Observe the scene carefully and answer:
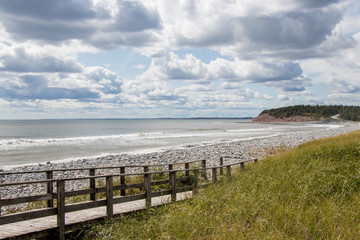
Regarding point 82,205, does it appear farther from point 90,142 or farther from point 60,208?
point 90,142

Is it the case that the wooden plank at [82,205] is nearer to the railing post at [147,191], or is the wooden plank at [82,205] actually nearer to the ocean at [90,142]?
the railing post at [147,191]

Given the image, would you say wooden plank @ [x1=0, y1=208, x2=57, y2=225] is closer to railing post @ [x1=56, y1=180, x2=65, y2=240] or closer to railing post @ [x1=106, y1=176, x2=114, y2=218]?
railing post @ [x1=56, y1=180, x2=65, y2=240]

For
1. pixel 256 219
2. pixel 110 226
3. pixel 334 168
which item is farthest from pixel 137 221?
pixel 334 168

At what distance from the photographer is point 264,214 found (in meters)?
7.48

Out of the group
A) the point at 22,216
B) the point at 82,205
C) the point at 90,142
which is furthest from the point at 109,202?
the point at 90,142

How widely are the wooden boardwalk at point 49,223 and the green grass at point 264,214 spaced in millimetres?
338

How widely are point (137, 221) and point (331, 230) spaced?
14.6 ft

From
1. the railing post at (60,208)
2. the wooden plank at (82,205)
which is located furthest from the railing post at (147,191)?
the railing post at (60,208)

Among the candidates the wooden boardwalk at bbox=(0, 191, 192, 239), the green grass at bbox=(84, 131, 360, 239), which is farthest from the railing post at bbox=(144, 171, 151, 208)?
the green grass at bbox=(84, 131, 360, 239)

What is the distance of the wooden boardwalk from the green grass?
34cm

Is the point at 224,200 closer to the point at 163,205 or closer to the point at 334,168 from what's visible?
the point at 163,205

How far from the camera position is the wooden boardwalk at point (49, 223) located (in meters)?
7.20

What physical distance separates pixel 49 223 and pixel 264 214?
4914 millimetres

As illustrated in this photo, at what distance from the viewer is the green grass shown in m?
6.72
